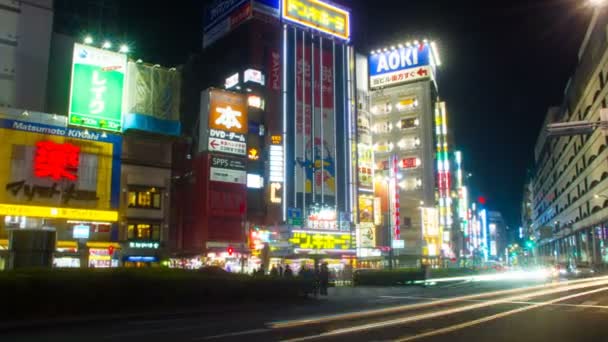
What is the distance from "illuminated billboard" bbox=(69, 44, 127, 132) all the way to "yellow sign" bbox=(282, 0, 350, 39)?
3439 cm

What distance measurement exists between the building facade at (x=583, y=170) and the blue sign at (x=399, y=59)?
27454 millimetres

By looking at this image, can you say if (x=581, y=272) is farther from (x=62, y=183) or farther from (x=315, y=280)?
(x=62, y=183)

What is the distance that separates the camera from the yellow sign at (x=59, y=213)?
144ft

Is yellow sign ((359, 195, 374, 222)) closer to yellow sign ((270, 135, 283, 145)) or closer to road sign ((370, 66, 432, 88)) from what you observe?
yellow sign ((270, 135, 283, 145))

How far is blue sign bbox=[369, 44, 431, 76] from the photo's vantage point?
345 feet

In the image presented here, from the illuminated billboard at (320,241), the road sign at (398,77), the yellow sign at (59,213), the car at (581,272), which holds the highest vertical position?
the road sign at (398,77)

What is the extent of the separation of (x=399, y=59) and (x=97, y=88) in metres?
70.3

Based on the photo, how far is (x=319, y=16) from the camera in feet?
270

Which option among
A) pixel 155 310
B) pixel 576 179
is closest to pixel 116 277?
pixel 155 310

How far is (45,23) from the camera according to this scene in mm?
52000

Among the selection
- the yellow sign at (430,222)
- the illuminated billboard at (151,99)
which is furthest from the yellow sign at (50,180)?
the yellow sign at (430,222)

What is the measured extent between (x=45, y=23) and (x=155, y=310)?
135 feet

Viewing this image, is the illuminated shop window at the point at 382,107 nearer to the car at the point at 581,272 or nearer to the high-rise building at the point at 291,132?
the high-rise building at the point at 291,132

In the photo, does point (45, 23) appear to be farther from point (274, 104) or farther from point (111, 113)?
point (274, 104)
